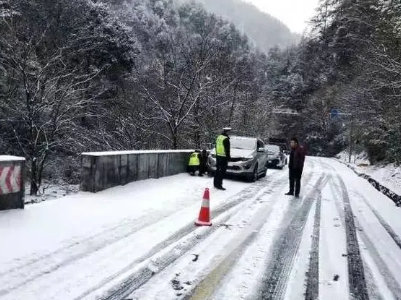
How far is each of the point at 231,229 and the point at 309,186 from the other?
29.7 feet

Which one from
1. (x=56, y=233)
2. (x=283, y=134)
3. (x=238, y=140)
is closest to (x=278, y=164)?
(x=238, y=140)

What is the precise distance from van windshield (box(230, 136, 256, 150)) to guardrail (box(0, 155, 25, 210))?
1025 cm

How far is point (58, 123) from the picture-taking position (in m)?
17.8

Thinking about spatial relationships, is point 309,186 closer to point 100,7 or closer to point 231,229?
point 231,229

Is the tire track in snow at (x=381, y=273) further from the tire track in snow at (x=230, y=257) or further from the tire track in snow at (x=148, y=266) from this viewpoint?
the tire track in snow at (x=148, y=266)

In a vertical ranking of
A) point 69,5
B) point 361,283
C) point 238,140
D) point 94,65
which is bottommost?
point 361,283

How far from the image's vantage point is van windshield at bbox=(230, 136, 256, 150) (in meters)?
16.8

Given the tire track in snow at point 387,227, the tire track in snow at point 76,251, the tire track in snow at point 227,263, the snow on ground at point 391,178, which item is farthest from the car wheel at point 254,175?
the tire track in snow at point 76,251

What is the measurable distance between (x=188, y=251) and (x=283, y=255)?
1362 mm

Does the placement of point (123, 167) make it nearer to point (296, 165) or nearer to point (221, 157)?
point (221, 157)

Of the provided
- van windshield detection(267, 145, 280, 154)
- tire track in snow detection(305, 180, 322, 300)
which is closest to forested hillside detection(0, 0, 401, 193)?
van windshield detection(267, 145, 280, 154)

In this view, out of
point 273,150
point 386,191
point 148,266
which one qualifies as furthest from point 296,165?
point 273,150

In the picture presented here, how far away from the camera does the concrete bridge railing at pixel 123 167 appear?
32.3 ft

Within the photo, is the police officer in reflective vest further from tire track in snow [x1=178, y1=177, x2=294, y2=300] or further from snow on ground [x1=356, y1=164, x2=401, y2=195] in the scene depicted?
snow on ground [x1=356, y1=164, x2=401, y2=195]
